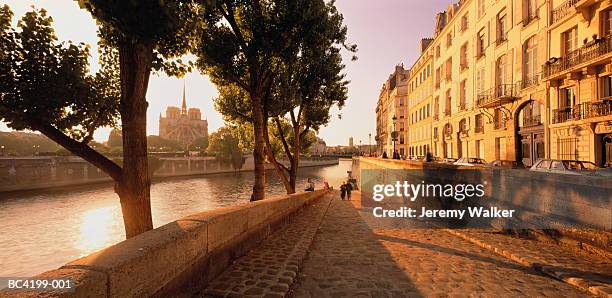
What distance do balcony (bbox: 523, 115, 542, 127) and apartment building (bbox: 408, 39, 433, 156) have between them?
60.3ft

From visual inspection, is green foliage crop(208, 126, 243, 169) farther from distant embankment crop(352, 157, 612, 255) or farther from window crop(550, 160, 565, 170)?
distant embankment crop(352, 157, 612, 255)

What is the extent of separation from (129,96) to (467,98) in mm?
30735

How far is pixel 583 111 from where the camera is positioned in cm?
1585

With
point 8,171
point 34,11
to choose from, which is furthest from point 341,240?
point 8,171

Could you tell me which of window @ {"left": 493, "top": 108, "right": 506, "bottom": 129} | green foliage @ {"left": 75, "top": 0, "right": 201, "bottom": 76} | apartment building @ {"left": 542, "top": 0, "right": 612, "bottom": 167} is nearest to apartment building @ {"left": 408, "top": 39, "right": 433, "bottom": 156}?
window @ {"left": 493, "top": 108, "right": 506, "bottom": 129}

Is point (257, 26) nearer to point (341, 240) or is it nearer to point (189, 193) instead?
point (341, 240)

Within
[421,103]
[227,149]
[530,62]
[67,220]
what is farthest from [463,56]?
[227,149]

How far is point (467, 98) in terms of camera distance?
96.0 ft

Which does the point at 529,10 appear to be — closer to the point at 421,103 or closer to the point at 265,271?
the point at 421,103

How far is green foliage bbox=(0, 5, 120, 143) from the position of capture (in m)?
5.67

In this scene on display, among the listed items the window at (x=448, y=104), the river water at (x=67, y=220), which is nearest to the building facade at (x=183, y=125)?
the river water at (x=67, y=220)

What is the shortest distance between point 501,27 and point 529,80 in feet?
20.7

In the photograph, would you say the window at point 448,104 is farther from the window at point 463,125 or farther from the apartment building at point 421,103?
the apartment building at point 421,103

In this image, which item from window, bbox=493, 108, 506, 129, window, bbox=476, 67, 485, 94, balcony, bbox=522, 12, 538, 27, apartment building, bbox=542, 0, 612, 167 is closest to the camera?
apartment building, bbox=542, 0, 612, 167
